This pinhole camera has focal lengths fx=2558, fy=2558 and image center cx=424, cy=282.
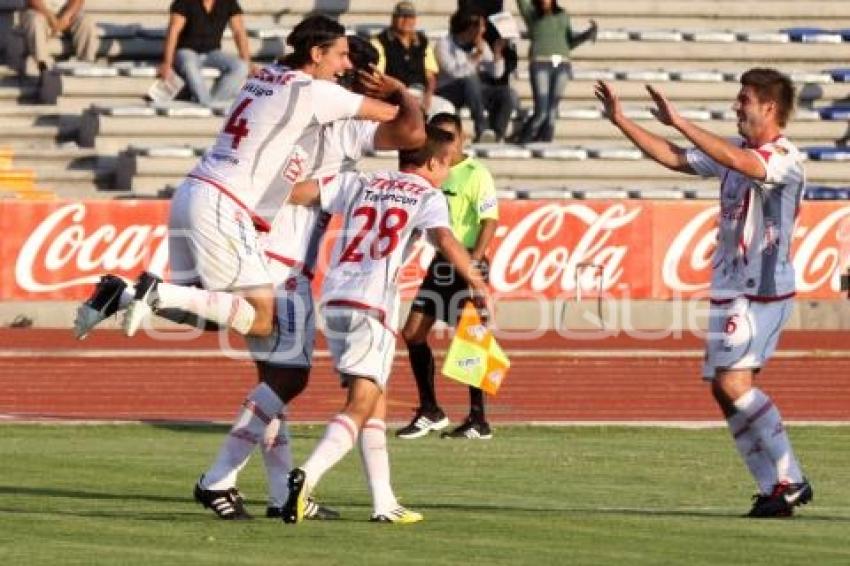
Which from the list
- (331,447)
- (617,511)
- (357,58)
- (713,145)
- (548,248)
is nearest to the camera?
(331,447)

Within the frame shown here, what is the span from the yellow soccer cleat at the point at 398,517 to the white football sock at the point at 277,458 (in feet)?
2.27

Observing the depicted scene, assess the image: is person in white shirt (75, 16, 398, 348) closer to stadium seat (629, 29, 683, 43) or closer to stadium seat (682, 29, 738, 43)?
stadium seat (629, 29, 683, 43)

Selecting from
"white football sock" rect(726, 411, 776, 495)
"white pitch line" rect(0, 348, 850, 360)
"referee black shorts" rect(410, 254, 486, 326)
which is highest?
"white football sock" rect(726, 411, 776, 495)

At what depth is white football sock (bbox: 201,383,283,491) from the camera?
12633 mm

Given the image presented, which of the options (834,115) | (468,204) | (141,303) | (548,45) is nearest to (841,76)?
(834,115)

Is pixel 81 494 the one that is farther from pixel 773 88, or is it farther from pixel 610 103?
pixel 773 88

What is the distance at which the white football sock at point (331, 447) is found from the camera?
476 inches

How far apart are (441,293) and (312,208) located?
637 cm

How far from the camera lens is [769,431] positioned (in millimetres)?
13055

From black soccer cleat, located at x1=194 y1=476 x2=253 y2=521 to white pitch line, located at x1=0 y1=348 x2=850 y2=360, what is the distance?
42.9 feet

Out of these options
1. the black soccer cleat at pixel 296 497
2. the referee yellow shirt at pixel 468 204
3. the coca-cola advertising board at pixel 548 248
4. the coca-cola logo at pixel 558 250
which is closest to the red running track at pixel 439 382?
A: the coca-cola advertising board at pixel 548 248

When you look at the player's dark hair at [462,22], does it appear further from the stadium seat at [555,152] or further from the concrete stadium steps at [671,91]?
the concrete stadium steps at [671,91]

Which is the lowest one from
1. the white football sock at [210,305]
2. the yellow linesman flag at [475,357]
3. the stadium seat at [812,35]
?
the stadium seat at [812,35]

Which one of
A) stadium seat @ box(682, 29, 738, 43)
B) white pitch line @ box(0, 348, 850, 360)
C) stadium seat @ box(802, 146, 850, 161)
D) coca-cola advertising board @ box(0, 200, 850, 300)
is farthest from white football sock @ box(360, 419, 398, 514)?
stadium seat @ box(682, 29, 738, 43)
